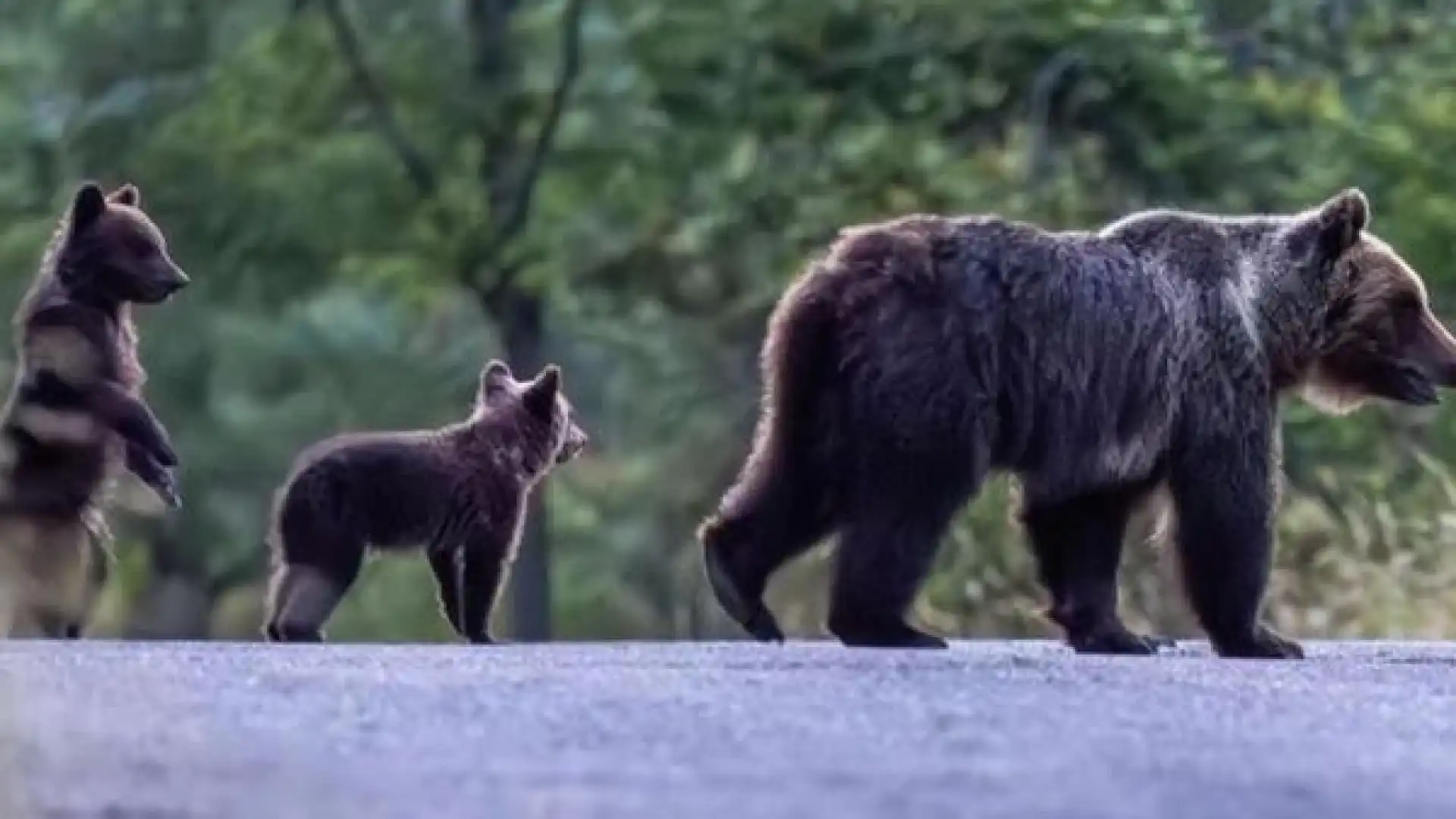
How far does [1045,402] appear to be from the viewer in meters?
10.9

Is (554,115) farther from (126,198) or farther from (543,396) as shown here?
(543,396)

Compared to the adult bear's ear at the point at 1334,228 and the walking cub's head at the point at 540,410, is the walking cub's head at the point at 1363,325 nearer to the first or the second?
the adult bear's ear at the point at 1334,228

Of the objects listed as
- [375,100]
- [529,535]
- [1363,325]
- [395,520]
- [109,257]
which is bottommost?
[529,535]

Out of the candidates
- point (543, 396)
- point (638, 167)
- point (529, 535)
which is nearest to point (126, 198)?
point (543, 396)

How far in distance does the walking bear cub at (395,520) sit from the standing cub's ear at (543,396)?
470 mm

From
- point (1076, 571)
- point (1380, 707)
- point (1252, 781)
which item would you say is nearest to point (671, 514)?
point (1076, 571)

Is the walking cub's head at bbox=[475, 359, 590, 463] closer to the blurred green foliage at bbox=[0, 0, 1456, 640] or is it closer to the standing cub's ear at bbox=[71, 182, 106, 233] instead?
the standing cub's ear at bbox=[71, 182, 106, 233]

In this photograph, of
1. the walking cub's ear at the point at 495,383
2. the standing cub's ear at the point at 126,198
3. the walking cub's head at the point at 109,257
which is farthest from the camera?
the standing cub's ear at the point at 126,198

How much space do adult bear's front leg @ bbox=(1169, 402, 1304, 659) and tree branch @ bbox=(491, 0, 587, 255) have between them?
13744 millimetres

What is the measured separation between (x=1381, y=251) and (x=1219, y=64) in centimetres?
1061

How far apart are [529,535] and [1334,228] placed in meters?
11.9

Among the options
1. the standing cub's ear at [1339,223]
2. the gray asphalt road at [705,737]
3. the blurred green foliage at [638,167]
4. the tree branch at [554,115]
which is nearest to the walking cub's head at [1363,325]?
the standing cub's ear at [1339,223]

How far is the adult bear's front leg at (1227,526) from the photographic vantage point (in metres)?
11.2

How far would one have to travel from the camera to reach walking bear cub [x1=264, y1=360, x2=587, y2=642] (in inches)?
492
